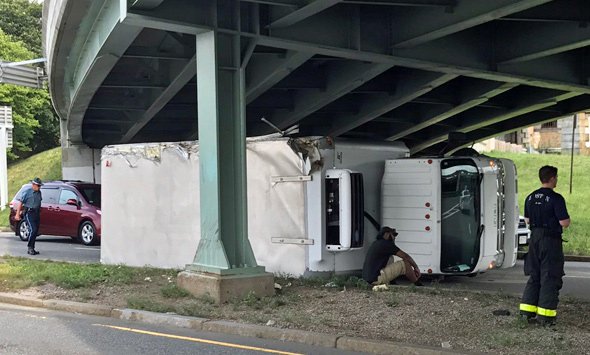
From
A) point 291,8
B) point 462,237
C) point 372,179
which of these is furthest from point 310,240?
point 291,8

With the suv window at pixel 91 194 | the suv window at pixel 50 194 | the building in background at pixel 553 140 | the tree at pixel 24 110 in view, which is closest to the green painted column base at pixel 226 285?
Result: the suv window at pixel 91 194

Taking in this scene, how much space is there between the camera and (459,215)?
11164 mm

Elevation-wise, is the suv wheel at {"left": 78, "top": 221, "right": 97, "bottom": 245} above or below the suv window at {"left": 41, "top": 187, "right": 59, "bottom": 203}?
below

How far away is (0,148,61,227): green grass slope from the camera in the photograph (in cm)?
3872

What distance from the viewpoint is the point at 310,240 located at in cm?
1084

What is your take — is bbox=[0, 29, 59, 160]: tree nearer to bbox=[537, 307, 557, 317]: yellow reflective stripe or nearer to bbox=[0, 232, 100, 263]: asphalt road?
bbox=[0, 232, 100, 263]: asphalt road

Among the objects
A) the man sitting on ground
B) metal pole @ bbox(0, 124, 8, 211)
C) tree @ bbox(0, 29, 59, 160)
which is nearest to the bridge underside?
the man sitting on ground

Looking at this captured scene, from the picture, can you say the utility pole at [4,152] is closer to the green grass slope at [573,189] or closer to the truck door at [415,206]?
the green grass slope at [573,189]

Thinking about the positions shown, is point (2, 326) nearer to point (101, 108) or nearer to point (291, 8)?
point (291, 8)

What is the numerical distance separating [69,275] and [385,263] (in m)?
5.17

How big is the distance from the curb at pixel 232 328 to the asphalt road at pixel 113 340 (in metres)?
0.11

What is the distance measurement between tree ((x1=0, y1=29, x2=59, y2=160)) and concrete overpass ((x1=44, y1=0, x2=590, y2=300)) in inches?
948

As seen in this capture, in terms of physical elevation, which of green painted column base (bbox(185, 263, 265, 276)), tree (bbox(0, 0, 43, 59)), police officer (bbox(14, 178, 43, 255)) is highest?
tree (bbox(0, 0, 43, 59))

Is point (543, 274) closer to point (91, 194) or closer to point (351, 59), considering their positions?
point (351, 59)
